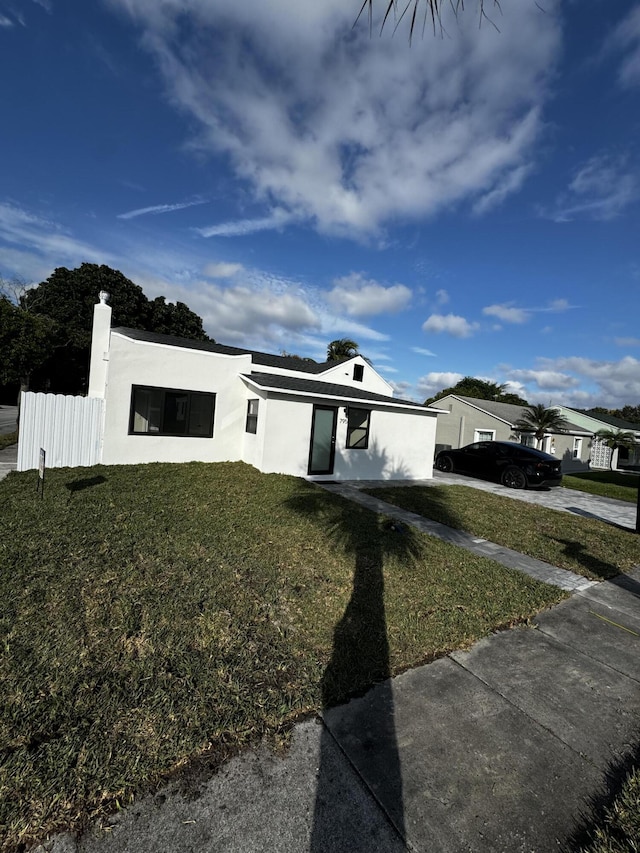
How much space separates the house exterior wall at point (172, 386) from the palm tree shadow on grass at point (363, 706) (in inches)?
262

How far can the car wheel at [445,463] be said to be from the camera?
15.0 metres

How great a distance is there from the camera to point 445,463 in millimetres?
15195

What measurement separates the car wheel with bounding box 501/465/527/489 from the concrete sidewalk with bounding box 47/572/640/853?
10151 mm

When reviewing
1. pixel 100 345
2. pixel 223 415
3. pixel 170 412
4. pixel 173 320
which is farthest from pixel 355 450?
pixel 173 320

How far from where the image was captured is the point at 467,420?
885 inches

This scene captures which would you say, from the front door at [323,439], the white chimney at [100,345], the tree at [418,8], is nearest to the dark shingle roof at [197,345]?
the white chimney at [100,345]

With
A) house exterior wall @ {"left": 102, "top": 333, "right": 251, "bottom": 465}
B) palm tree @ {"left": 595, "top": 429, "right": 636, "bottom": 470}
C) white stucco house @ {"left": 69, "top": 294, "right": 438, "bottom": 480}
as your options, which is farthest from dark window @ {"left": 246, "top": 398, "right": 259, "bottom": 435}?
palm tree @ {"left": 595, "top": 429, "right": 636, "bottom": 470}

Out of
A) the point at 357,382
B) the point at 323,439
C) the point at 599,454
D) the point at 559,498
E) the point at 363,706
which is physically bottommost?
the point at 363,706

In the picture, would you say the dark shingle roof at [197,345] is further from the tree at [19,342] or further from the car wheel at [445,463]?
the car wheel at [445,463]

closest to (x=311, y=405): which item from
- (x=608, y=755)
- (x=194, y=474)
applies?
(x=194, y=474)

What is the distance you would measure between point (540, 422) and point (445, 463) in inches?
411

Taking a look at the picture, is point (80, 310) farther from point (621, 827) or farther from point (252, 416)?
point (621, 827)

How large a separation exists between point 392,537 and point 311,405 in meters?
5.41

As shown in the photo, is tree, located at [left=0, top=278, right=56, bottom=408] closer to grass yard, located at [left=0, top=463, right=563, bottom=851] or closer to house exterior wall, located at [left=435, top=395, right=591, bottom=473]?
grass yard, located at [left=0, top=463, right=563, bottom=851]
